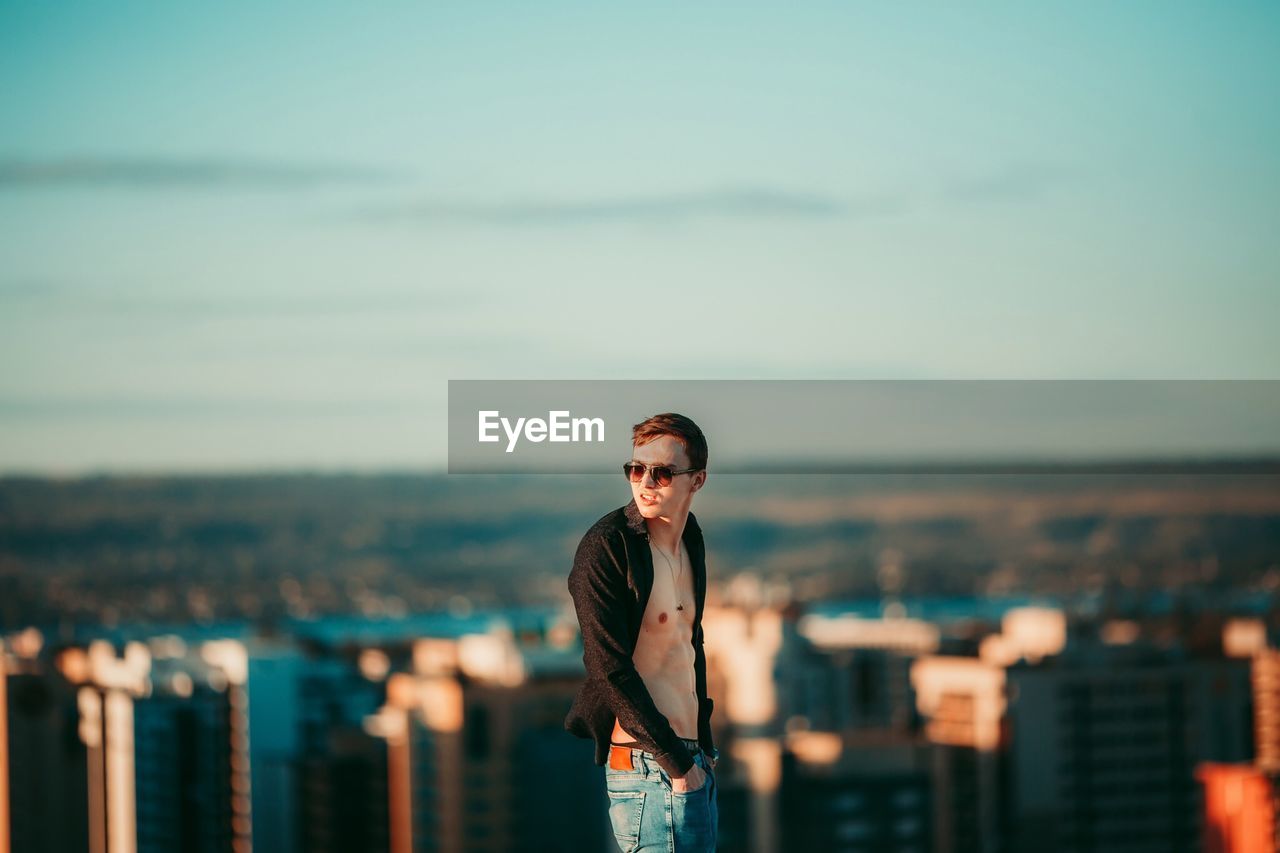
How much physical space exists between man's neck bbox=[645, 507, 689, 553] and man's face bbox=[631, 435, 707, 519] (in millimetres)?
35

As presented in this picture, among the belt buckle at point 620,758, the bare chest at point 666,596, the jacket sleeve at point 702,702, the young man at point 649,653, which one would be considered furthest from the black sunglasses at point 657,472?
the belt buckle at point 620,758

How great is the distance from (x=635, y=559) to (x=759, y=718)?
101ft

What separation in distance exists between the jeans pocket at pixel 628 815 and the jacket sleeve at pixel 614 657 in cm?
8

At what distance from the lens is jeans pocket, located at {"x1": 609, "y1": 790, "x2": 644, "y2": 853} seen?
287cm

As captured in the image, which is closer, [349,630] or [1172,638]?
[1172,638]

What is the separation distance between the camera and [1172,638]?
3753 cm

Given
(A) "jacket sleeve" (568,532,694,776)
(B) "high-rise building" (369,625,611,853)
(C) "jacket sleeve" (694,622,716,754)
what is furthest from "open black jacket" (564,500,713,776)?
(B) "high-rise building" (369,625,611,853)

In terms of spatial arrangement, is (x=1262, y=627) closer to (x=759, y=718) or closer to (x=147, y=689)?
(x=759, y=718)

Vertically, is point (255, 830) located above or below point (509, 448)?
below

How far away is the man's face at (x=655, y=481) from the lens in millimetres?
2855

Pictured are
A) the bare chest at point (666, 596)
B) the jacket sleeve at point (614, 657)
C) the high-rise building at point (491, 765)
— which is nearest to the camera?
the jacket sleeve at point (614, 657)

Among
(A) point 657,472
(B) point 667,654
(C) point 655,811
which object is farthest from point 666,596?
(C) point 655,811

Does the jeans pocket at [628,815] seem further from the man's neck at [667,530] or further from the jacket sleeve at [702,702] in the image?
the man's neck at [667,530]

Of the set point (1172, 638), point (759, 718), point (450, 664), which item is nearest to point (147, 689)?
point (450, 664)
